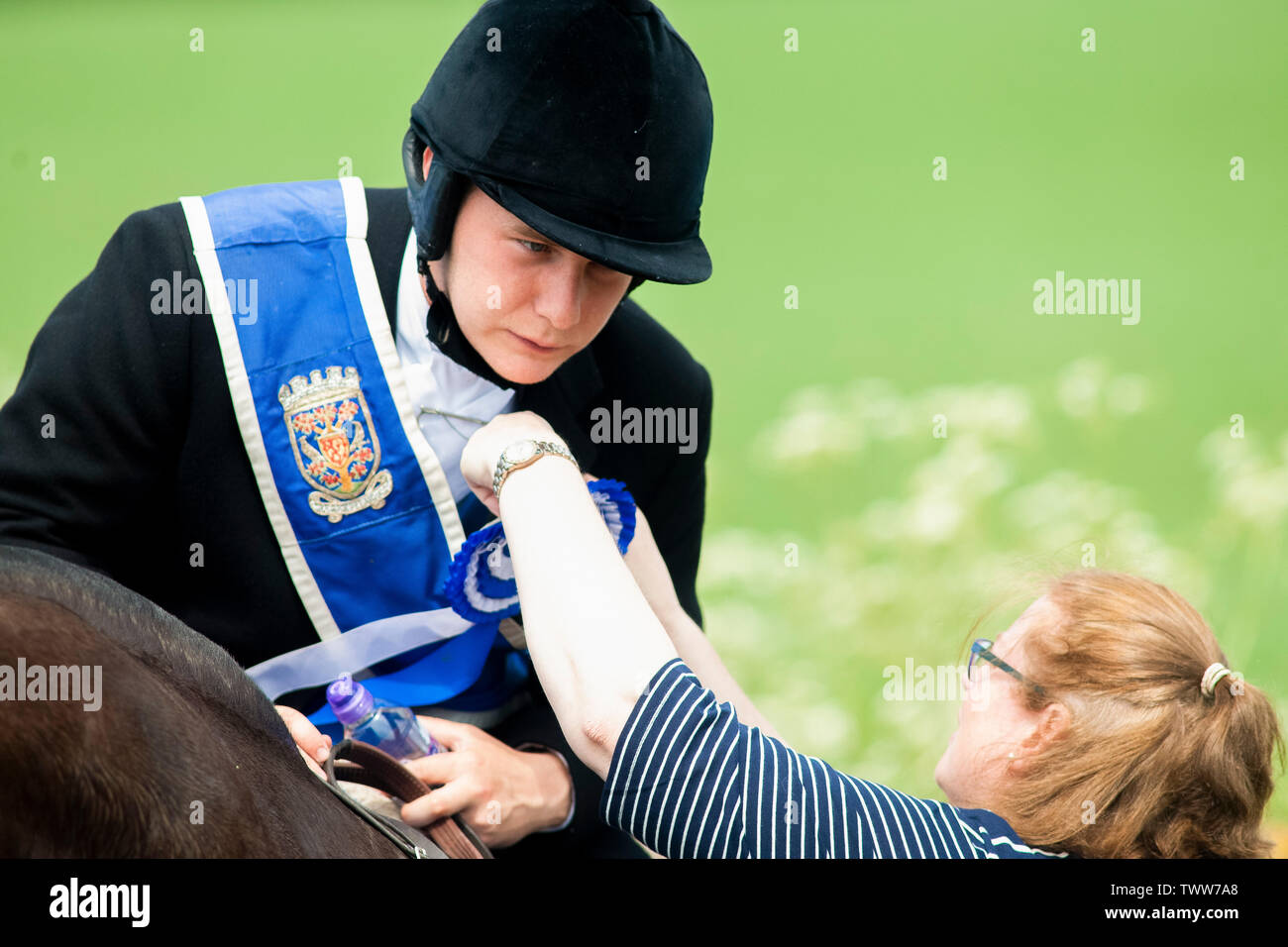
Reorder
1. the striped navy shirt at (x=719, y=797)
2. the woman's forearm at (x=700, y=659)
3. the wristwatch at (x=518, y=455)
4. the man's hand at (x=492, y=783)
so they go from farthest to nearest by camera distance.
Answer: the woman's forearm at (x=700, y=659)
the man's hand at (x=492, y=783)
the wristwatch at (x=518, y=455)
the striped navy shirt at (x=719, y=797)

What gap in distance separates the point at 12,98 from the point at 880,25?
6.72 feet

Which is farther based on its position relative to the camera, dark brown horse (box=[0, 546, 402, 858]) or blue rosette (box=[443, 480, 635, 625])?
blue rosette (box=[443, 480, 635, 625])

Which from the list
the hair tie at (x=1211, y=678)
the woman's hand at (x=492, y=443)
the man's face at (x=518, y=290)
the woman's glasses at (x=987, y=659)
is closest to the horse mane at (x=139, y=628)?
the woman's hand at (x=492, y=443)

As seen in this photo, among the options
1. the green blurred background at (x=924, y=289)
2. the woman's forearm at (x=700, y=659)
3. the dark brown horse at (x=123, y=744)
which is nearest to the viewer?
the dark brown horse at (x=123, y=744)

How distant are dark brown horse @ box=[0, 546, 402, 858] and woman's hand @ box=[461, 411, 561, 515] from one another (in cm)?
42

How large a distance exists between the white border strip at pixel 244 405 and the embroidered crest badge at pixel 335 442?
1.8 inches

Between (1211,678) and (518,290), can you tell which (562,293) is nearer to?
(518,290)

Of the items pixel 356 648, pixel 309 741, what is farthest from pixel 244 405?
pixel 309 741

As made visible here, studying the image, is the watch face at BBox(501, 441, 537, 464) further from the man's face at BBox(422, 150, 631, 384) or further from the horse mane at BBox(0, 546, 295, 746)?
the horse mane at BBox(0, 546, 295, 746)

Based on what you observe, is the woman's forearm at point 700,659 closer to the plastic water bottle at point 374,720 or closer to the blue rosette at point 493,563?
the blue rosette at point 493,563

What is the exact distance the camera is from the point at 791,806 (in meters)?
1.12

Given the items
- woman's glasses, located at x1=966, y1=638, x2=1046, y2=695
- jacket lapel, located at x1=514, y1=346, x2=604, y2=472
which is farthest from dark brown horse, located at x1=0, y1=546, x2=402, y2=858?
woman's glasses, located at x1=966, y1=638, x2=1046, y2=695

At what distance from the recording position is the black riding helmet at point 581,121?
4.51ft

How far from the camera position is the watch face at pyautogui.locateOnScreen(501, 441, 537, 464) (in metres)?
1.25
